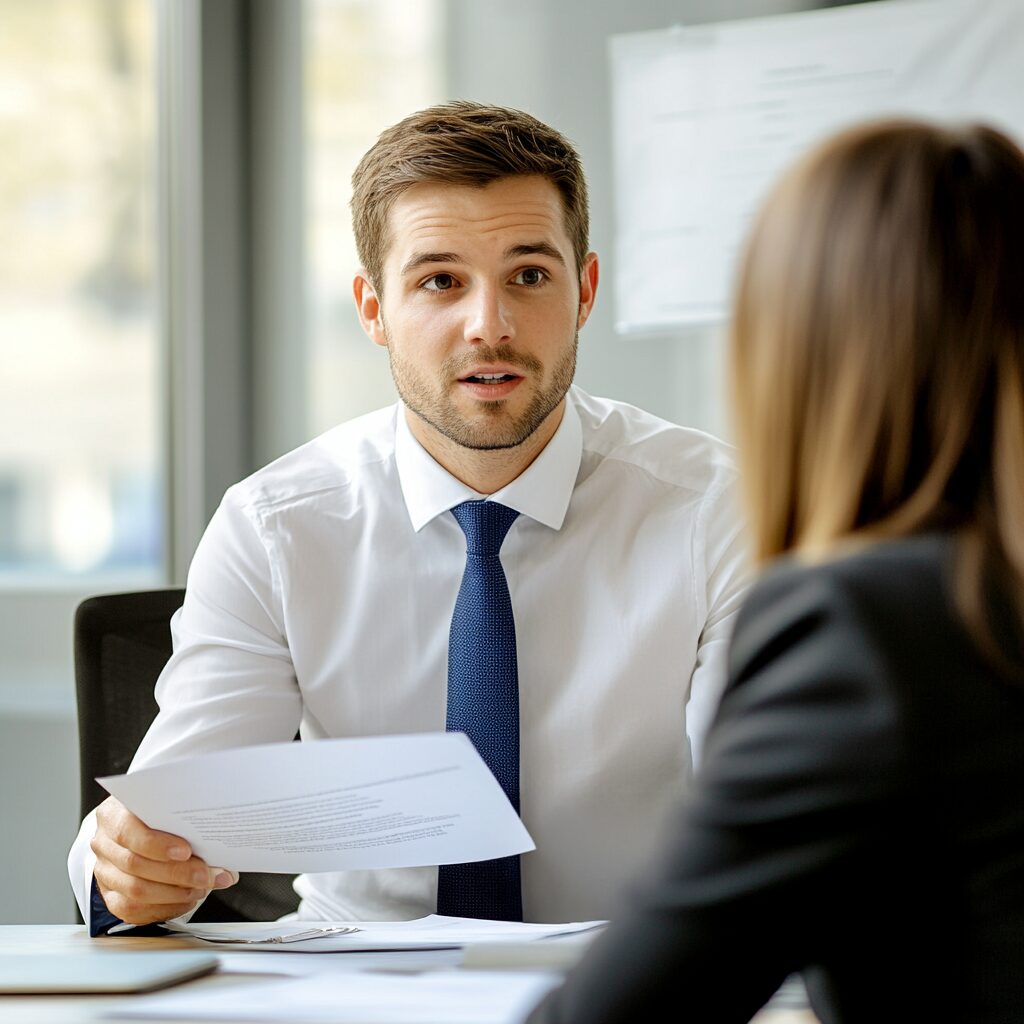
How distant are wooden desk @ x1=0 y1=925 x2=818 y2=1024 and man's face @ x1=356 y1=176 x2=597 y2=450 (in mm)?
693

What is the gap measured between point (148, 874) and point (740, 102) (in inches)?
65.2

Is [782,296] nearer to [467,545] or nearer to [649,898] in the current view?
[649,898]

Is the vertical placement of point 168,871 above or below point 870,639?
below

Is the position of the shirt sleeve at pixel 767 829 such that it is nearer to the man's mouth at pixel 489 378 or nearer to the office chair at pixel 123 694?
the man's mouth at pixel 489 378

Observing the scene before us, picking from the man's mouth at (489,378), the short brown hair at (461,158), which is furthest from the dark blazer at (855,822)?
the short brown hair at (461,158)

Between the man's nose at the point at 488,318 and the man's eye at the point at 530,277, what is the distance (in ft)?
0.13

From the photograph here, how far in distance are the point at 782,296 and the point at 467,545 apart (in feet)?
2.88

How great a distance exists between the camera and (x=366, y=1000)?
35.1 inches

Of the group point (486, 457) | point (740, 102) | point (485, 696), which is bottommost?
point (485, 696)

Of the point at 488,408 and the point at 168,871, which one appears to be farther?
the point at 488,408

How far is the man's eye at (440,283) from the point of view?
160cm

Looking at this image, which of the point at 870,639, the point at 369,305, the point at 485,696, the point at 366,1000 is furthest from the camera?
the point at 369,305

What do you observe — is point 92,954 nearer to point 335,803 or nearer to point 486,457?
point 335,803

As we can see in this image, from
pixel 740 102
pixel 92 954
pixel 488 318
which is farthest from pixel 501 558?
pixel 740 102
